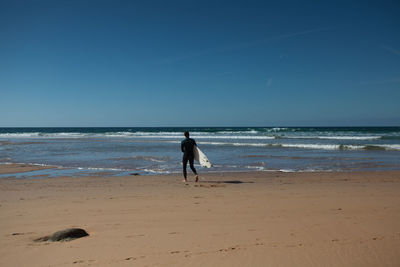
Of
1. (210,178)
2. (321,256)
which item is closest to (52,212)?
(321,256)

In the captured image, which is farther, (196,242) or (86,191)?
(86,191)

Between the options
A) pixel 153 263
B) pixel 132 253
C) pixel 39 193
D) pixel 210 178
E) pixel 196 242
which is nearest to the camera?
pixel 153 263

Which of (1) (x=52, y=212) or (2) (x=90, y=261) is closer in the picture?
(2) (x=90, y=261)

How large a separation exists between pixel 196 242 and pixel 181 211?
1666 mm

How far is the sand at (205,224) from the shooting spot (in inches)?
132

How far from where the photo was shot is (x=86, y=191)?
7645 millimetres

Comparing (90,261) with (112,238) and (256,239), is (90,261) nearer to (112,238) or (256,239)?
(112,238)

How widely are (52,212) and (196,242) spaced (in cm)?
316

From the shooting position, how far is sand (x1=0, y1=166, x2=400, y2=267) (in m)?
3.34

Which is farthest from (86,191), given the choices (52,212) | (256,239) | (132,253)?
(256,239)

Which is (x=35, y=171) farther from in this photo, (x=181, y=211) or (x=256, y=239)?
(x=256, y=239)

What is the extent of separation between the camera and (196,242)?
3.78m

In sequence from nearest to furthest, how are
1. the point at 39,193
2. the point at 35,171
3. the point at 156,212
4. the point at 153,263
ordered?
the point at 153,263 → the point at 156,212 → the point at 39,193 → the point at 35,171

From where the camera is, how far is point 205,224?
456cm
